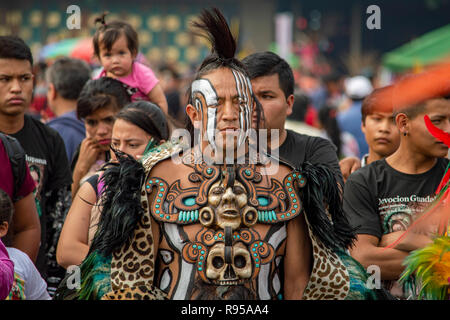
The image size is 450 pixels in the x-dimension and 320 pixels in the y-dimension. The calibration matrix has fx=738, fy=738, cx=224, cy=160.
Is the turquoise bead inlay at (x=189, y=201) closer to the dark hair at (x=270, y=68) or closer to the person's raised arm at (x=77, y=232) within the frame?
the person's raised arm at (x=77, y=232)

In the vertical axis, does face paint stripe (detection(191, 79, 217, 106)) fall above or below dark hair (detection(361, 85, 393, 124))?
above

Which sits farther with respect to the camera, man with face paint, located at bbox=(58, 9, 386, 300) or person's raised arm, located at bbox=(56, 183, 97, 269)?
person's raised arm, located at bbox=(56, 183, 97, 269)

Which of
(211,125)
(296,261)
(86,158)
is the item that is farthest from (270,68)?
(296,261)

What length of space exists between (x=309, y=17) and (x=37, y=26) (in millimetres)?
10572

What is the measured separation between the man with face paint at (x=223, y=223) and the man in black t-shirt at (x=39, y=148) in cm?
186

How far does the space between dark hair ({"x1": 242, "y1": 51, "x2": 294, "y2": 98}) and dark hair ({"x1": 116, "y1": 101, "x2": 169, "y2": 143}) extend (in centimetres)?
65

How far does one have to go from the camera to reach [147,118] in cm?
448

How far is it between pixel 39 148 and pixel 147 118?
0.89 meters

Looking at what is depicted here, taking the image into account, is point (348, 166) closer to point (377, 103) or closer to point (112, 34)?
point (377, 103)

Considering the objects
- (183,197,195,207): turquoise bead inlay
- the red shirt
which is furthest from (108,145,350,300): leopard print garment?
the red shirt

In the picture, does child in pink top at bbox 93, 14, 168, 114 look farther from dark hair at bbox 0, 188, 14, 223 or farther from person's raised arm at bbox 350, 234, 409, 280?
person's raised arm at bbox 350, 234, 409, 280

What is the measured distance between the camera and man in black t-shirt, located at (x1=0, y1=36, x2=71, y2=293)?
475cm
